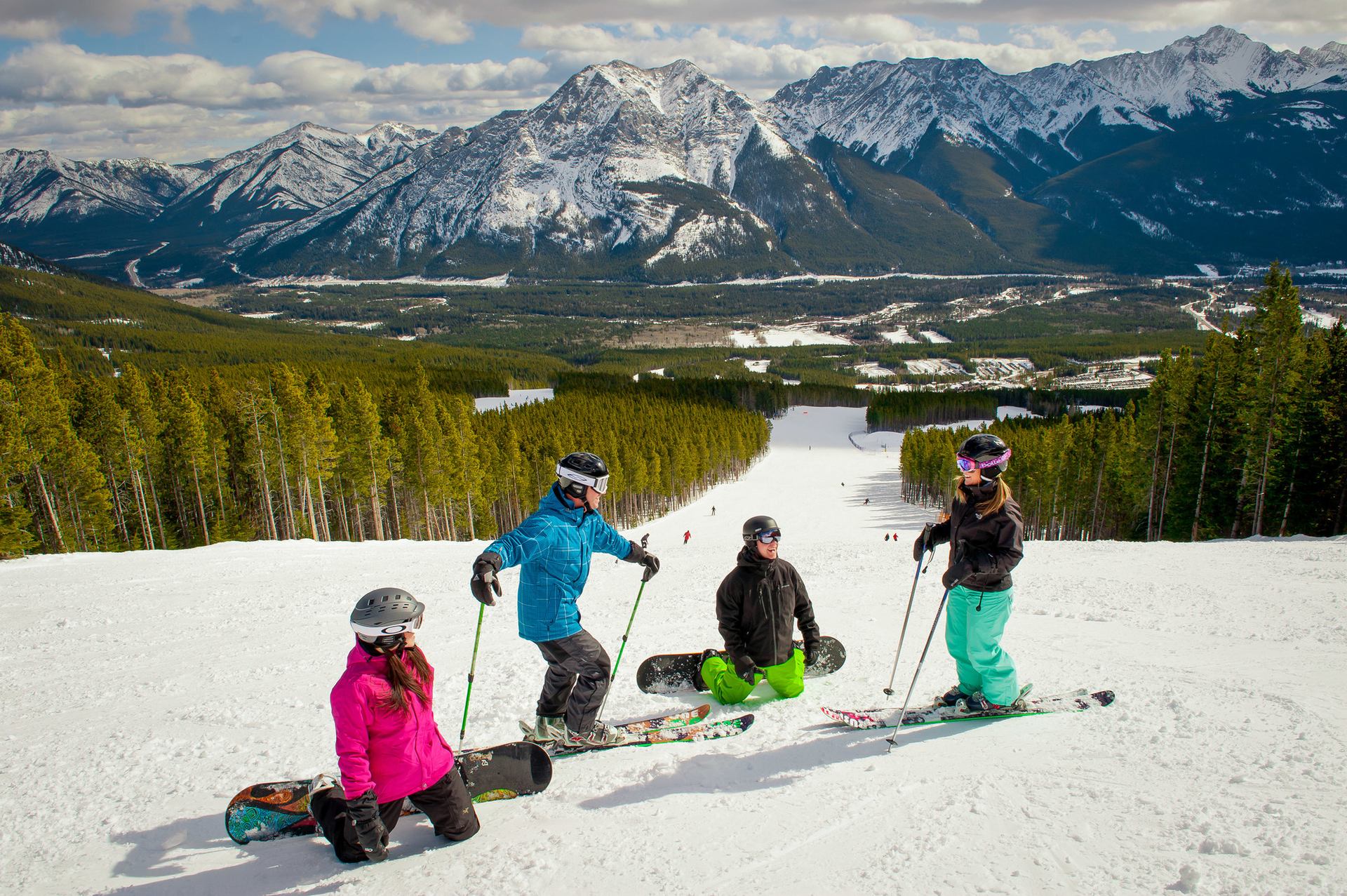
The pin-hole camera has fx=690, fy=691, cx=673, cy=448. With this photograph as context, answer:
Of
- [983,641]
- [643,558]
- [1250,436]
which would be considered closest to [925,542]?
[983,641]

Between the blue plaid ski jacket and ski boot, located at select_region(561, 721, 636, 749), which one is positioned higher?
the blue plaid ski jacket

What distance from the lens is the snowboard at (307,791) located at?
193 inches

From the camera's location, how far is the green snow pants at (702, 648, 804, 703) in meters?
7.12

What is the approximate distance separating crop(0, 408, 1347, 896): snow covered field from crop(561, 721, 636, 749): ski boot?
112 millimetres

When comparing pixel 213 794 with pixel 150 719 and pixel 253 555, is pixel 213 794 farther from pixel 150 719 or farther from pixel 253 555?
pixel 253 555

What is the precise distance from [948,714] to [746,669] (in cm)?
193

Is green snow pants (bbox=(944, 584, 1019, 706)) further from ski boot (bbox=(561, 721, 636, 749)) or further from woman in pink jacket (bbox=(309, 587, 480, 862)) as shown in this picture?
woman in pink jacket (bbox=(309, 587, 480, 862))

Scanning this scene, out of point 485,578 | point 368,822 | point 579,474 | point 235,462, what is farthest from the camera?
point 235,462

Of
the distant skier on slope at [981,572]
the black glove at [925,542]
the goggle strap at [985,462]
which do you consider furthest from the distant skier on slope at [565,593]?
the goggle strap at [985,462]

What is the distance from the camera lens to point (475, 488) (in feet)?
147

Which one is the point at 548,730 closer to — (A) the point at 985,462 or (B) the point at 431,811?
(B) the point at 431,811

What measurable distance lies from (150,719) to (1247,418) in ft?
115

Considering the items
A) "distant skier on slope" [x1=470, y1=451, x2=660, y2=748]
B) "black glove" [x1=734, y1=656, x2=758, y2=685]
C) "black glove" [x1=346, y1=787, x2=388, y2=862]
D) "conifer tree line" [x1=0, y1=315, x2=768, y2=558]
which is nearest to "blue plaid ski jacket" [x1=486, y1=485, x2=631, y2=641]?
"distant skier on slope" [x1=470, y1=451, x2=660, y2=748]

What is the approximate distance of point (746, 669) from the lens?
23.0 feet
